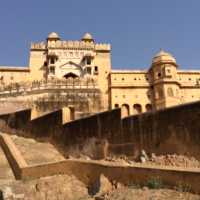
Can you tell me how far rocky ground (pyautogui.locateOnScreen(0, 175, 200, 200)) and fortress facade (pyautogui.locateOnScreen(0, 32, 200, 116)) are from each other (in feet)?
78.8

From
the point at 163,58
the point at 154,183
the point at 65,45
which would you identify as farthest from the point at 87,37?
the point at 154,183

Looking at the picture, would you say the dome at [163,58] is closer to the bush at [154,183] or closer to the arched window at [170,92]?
the arched window at [170,92]

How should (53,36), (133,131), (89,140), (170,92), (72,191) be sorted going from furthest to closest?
(53,36) < (170,92) < (89,140) < (133,131) < (72,191)

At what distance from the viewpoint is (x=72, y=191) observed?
8570 mm

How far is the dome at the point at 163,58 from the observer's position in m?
34.7

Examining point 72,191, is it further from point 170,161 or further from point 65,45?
A: point 65,45

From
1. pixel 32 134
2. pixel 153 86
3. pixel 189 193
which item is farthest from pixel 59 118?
pixel 153 86

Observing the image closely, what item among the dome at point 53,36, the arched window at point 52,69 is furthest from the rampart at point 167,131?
the dome at point 53,36

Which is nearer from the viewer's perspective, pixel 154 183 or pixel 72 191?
pixel 154 183

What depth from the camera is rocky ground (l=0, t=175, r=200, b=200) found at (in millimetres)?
6816

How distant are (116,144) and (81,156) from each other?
77.4 inches

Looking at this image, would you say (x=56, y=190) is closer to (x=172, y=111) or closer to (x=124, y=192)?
(x=124, y=192)

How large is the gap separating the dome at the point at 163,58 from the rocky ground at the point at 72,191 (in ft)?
89.9

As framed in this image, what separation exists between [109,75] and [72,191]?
93.4 feet
